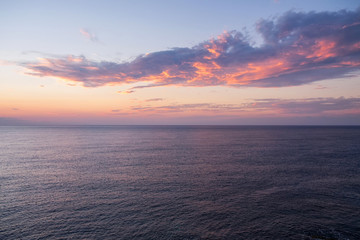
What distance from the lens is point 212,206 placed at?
32.3 metres

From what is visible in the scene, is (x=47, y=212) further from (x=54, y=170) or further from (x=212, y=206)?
(x=54, y=170)

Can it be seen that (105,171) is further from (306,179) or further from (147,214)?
(306,179)

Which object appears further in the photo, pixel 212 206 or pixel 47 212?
pixel 212 206

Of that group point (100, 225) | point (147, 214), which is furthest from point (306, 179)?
point (100, 225)

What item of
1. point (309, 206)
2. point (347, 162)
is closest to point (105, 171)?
point (309, 206)

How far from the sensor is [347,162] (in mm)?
63906

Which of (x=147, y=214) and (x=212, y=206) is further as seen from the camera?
(x=212, y=206)

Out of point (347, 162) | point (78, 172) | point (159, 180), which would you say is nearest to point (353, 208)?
point (159, 180)

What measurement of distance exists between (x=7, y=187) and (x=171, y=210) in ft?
107

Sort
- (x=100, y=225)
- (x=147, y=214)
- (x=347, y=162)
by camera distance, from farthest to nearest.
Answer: (x=347, y=162), (x=147, y=214), (x=100, y=225)

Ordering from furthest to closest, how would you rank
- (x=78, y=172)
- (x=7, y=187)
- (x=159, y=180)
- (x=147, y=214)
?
(x=78, y=172) → (x=159, y=180) → (x=7, y=187) → (x=147, y=214)

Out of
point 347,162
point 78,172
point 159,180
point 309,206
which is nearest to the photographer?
point 309,206

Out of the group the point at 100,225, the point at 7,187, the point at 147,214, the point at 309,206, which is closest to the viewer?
the point at 100,225

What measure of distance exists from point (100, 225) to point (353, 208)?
34956 mm
